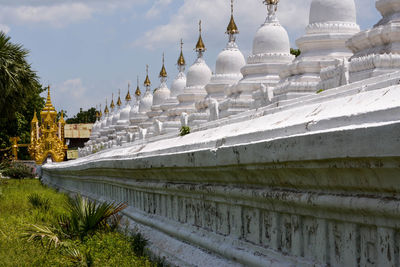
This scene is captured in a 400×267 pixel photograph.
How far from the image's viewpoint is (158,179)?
238 inches

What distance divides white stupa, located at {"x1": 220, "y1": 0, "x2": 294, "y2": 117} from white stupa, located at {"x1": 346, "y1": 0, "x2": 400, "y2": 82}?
8.90m

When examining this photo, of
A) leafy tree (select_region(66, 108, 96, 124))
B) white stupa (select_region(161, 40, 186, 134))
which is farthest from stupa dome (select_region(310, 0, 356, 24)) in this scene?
leafy tree (select_region(66, 108, 96, 124))

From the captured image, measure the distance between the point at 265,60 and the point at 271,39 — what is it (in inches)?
29.2

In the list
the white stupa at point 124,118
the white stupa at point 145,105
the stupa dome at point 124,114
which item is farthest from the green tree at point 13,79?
the stupa dome at point 124,114

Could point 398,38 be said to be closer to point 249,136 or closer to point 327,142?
point 249,136

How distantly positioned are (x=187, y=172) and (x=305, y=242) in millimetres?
1715

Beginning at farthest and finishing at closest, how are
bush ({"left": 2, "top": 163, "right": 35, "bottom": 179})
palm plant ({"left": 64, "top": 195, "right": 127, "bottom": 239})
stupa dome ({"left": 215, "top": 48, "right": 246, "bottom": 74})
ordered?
bush ({"left": 2, "top": 163, "right": 35, "bottom": 179}) → stupa dome ({"left": 215, "top": 48, "right": 246, "bottom": 74}) → palm plant ({"left": 64, "top": 195, "right": 127, "bottom": 239})

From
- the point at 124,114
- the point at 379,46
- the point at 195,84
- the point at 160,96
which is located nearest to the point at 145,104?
the point at 160,96

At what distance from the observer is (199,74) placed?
110 feet

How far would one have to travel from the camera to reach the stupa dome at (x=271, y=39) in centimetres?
2202

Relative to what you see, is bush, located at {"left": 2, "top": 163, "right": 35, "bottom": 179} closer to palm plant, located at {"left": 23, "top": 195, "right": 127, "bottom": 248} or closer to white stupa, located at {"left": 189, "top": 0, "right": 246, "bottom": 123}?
white stupa, located at {"left": 189, "top": 0, "right": 246, "bottom": 123}

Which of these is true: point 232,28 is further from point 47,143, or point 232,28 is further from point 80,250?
point 47,143

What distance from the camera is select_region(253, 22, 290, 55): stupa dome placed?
2202 centimetres

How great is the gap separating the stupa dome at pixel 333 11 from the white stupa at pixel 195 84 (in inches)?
593
